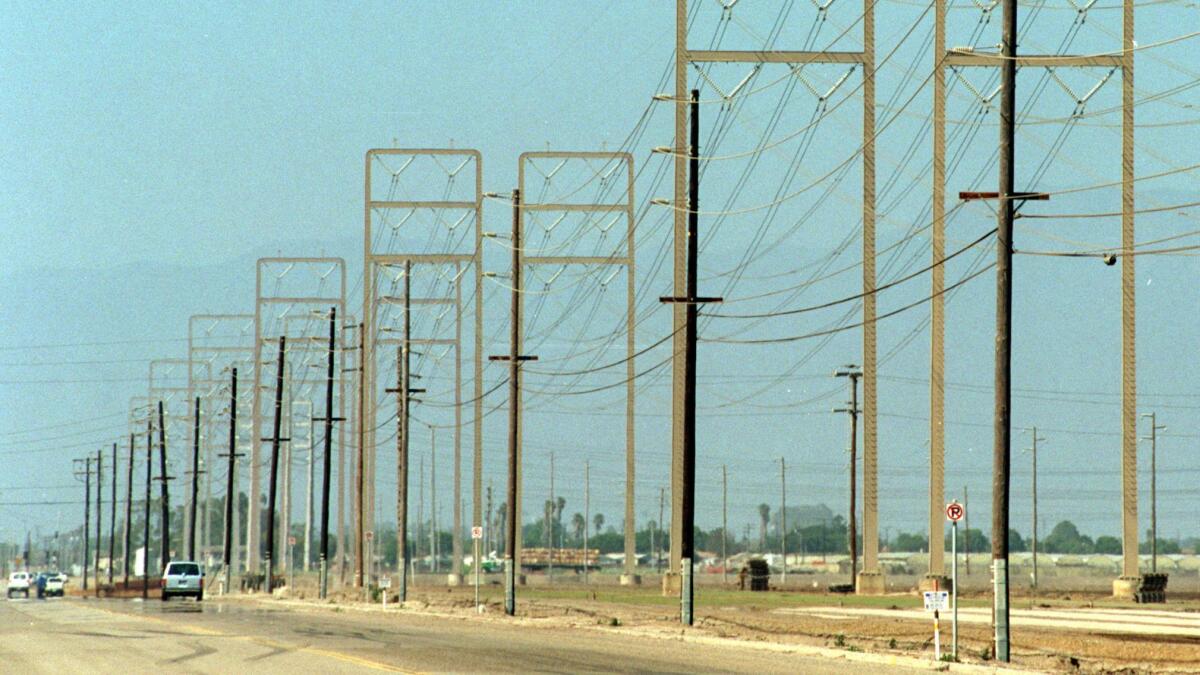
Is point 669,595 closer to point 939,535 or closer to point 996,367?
point 939,535

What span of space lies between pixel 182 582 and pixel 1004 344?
72.3 meters

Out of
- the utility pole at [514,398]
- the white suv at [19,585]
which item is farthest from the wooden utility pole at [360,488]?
the white suv at [19,585]

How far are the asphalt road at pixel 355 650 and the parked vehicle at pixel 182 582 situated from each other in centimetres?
4451

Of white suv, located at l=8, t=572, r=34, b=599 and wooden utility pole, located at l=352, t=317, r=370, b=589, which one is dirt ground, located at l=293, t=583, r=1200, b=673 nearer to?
wooden utility pole, located at l=352, t=317, r=370, b=589

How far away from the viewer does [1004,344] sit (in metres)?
39.5

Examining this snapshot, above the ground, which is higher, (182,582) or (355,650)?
(355,650)

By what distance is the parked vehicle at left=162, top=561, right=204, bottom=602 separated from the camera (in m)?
103

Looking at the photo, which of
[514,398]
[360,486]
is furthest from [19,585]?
[514,398]

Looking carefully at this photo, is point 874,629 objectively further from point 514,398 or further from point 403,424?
point 403,424

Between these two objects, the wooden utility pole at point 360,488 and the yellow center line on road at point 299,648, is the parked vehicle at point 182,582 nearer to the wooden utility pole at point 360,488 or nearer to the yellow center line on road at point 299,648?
the wooden utility pole at point 360,488

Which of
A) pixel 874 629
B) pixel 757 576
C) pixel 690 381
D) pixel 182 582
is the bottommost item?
pixel 182 582

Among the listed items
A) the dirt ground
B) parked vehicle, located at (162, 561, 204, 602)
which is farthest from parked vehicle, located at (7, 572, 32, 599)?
the dirt ground

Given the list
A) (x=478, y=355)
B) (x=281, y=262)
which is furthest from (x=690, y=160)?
(x=281, y=262)

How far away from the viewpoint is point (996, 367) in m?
39.5
